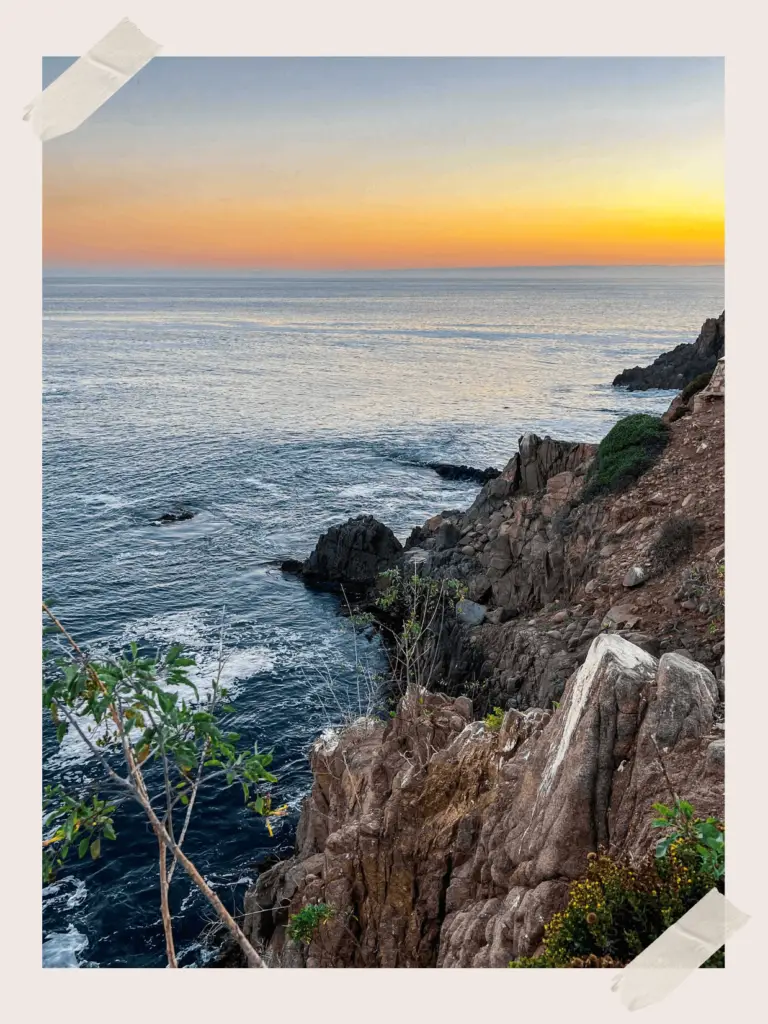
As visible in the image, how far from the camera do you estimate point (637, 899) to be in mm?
5332

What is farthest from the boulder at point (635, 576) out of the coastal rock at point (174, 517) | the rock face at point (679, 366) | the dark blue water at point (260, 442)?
the rock face at point (679, 366)

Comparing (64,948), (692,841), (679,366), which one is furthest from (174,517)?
(679,366)

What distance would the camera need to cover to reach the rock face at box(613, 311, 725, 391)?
99.8 ft

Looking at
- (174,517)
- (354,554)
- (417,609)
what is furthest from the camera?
(174,517)

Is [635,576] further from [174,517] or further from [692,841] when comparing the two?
[174,517]

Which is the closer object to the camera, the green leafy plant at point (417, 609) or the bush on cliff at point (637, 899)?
the bush on cliff at point (637, 899)

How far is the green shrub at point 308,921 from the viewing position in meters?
8.13

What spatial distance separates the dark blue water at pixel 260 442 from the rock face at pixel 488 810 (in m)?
2.99

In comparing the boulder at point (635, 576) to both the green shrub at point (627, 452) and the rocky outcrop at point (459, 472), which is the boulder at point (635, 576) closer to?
the green shrub at point (627, 452)

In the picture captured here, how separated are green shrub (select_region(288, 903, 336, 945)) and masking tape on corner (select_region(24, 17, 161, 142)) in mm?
7534

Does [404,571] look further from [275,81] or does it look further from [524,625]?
[275,81]

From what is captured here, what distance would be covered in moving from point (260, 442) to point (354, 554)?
725 centimetres

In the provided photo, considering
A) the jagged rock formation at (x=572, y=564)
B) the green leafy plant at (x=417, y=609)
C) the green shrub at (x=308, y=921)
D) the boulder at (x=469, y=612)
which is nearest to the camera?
the green shrub at (x=308, y=921)
